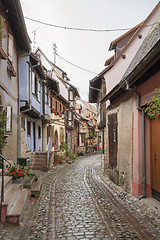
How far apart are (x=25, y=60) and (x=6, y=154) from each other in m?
4.84

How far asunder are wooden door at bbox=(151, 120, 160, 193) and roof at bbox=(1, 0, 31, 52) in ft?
20.6

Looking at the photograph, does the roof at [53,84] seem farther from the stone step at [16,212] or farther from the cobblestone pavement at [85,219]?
the stone step at [16,212]

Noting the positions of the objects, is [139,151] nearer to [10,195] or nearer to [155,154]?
[155,154]

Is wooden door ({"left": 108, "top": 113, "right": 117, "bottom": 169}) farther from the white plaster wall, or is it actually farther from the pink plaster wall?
the pink plaster wall

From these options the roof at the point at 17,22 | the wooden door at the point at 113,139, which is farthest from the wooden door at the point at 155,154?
the roof at the point at 17,22

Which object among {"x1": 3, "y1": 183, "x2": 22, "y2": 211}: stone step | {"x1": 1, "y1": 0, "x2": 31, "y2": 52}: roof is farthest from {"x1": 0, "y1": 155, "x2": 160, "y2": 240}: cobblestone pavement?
{"x1": 1, "y1": 0, "x2": 31, "y2": 52}: roof

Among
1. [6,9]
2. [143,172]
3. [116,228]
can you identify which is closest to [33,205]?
[116,228]

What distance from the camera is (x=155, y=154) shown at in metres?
6.28

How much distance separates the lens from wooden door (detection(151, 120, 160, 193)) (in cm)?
608

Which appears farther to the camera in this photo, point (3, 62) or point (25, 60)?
point (25, 60)

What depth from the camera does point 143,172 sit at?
22.0ft

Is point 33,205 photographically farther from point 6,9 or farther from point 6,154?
point 6,9

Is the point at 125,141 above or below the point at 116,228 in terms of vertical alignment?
above

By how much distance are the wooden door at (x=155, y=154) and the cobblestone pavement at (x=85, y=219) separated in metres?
0.68
